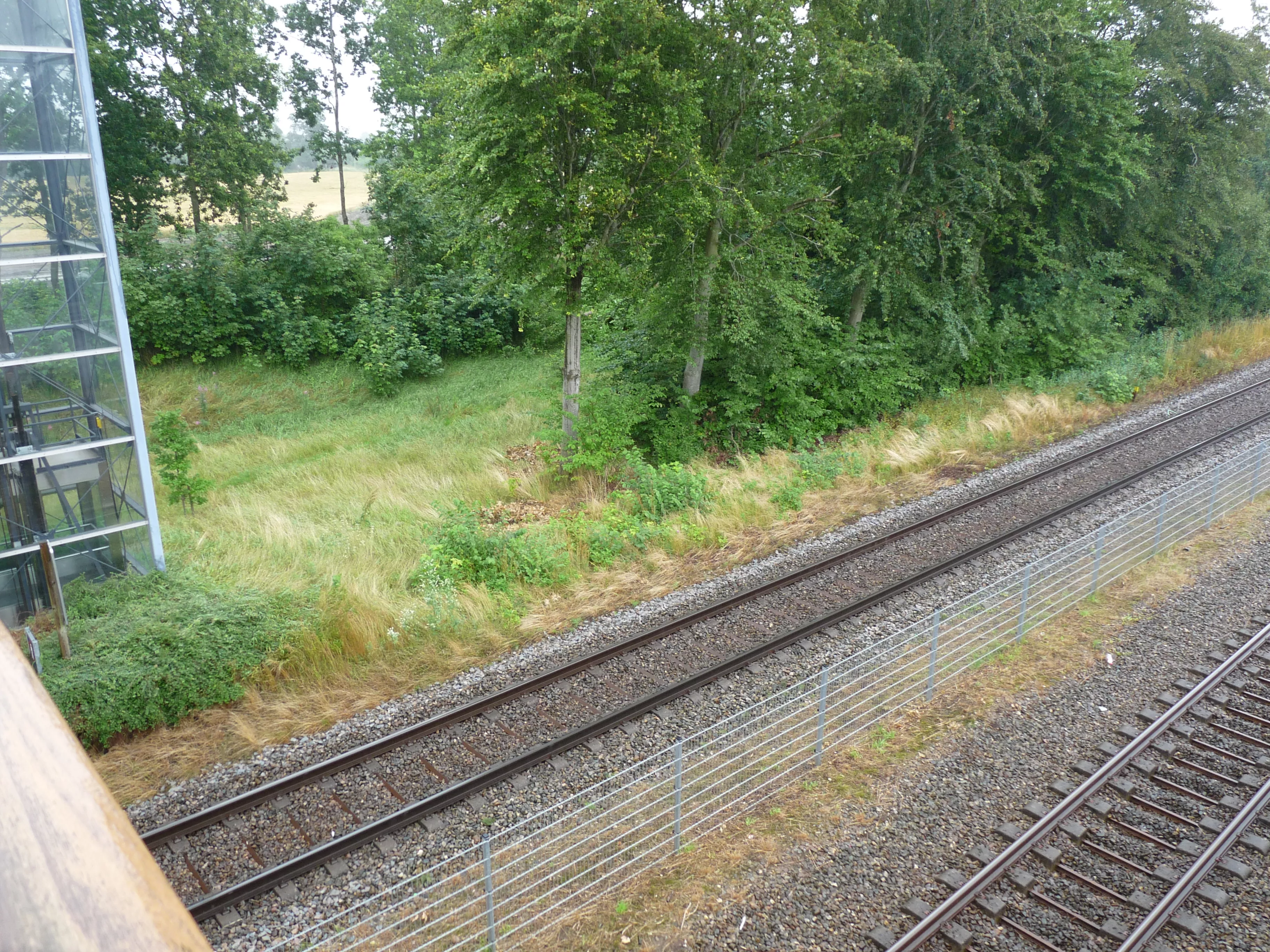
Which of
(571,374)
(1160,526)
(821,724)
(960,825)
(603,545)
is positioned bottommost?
(603,545)

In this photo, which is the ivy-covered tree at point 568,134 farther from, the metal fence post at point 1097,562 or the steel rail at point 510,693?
the metal fence post at point 1097,562

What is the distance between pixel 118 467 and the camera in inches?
459

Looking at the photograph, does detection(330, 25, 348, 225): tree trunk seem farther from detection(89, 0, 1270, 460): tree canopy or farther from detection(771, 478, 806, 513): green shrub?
detection(771, 478, 806, 513): green shrub

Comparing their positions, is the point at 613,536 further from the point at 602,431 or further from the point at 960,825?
the point at 960,825

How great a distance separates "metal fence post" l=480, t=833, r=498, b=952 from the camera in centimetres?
618

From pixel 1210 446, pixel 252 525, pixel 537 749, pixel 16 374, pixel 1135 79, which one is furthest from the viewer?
pixel 1135 79

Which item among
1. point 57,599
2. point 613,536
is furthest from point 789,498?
point 57,599

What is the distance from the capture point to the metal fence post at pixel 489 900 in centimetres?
618

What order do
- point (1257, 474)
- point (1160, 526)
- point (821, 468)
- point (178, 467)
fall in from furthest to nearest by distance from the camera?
1. point (821, 468)
2. point (178, 467)
3. point (1257, 474)
4. point (1160, 526)

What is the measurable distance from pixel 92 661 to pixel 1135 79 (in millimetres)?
25428

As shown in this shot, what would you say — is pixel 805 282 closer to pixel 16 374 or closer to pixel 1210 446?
pixel 1210 446

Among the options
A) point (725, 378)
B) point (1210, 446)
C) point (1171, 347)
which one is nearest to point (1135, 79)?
point (1171, 347)

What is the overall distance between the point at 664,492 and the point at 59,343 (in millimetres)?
9483

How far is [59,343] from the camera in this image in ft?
36.4
